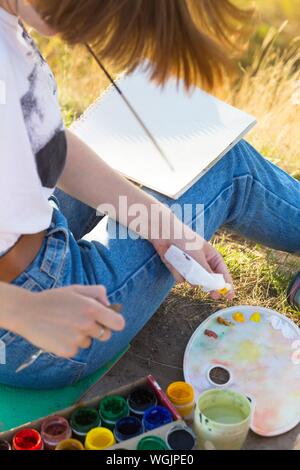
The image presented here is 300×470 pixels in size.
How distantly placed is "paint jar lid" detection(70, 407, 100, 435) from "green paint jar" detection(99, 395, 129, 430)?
0.01 m

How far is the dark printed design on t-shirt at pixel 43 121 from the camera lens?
120cm

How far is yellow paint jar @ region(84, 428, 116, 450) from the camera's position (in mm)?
1195

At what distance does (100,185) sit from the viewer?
4.73ft

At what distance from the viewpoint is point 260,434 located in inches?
55.4

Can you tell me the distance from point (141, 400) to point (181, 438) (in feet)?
0.40

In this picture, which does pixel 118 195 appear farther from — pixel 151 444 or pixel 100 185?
pixel 151 444

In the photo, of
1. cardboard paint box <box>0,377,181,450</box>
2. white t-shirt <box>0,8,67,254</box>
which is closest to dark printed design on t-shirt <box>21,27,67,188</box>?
white t-shirt <box>0,8,67,254</box>

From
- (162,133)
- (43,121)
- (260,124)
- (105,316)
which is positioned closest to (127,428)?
(105,316)

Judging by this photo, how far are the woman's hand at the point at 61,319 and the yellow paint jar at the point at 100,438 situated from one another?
0.77 feet

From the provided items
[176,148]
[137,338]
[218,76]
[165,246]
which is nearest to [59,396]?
[137,338]

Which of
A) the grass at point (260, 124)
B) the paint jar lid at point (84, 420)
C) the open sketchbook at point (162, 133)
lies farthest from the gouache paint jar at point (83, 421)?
the grass at point (260, 124)

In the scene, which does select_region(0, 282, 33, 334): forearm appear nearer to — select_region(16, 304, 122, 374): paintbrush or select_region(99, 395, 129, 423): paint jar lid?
select_region(16, 304, 122, 374): paintbrush
